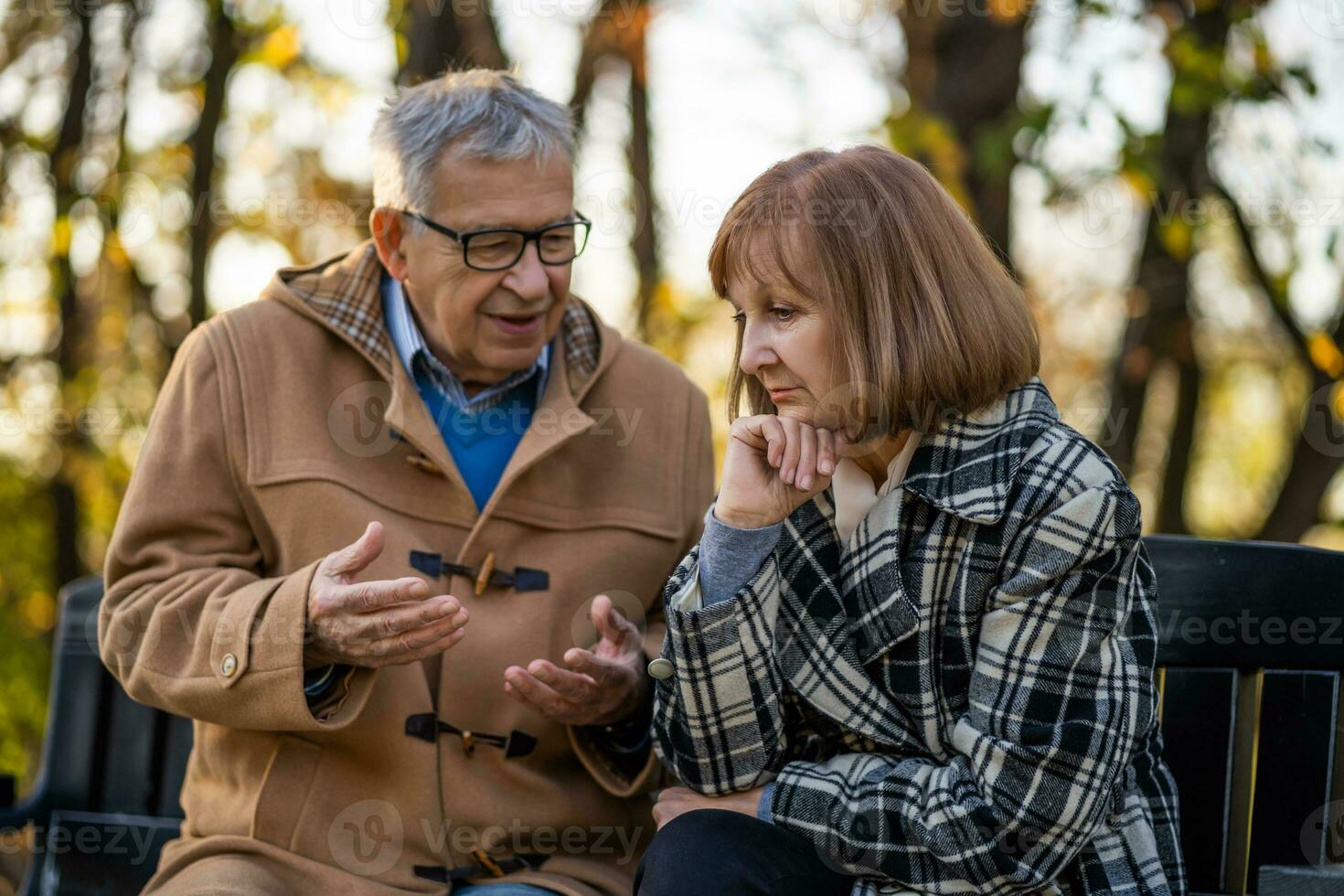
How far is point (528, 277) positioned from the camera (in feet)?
9.88

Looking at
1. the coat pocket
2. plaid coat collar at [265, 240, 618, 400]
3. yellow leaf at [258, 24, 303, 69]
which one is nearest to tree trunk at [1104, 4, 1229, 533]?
plaid coat collar at [265, 240, 618, 400]

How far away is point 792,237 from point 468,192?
0.89 m

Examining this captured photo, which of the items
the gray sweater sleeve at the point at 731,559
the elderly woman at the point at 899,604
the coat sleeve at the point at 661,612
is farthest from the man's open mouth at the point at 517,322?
the gray sweater sleeve at the point at 731,559

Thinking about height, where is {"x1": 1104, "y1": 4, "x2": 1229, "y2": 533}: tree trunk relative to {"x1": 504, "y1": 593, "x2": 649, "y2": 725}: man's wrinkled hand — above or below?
above

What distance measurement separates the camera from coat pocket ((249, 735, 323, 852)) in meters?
2.81

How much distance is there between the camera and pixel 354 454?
2990mm

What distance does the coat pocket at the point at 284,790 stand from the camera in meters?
2.81

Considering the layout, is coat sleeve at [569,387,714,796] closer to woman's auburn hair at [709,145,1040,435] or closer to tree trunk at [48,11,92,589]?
woman's auburn hair at [709,145,1040,435]

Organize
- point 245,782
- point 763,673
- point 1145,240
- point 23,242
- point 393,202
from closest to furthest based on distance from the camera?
point 763,673 < point 245,782 < point 393,202 < point 1145,240 < point 23,242

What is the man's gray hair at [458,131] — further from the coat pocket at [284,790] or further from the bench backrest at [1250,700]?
the bench backrest at [1250,700]

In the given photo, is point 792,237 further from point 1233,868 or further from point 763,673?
point 1233,868

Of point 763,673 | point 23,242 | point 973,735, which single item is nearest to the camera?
point 973,735

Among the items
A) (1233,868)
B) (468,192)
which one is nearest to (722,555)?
(468,192)

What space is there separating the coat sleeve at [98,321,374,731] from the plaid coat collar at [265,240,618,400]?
A: 202 millimetres
